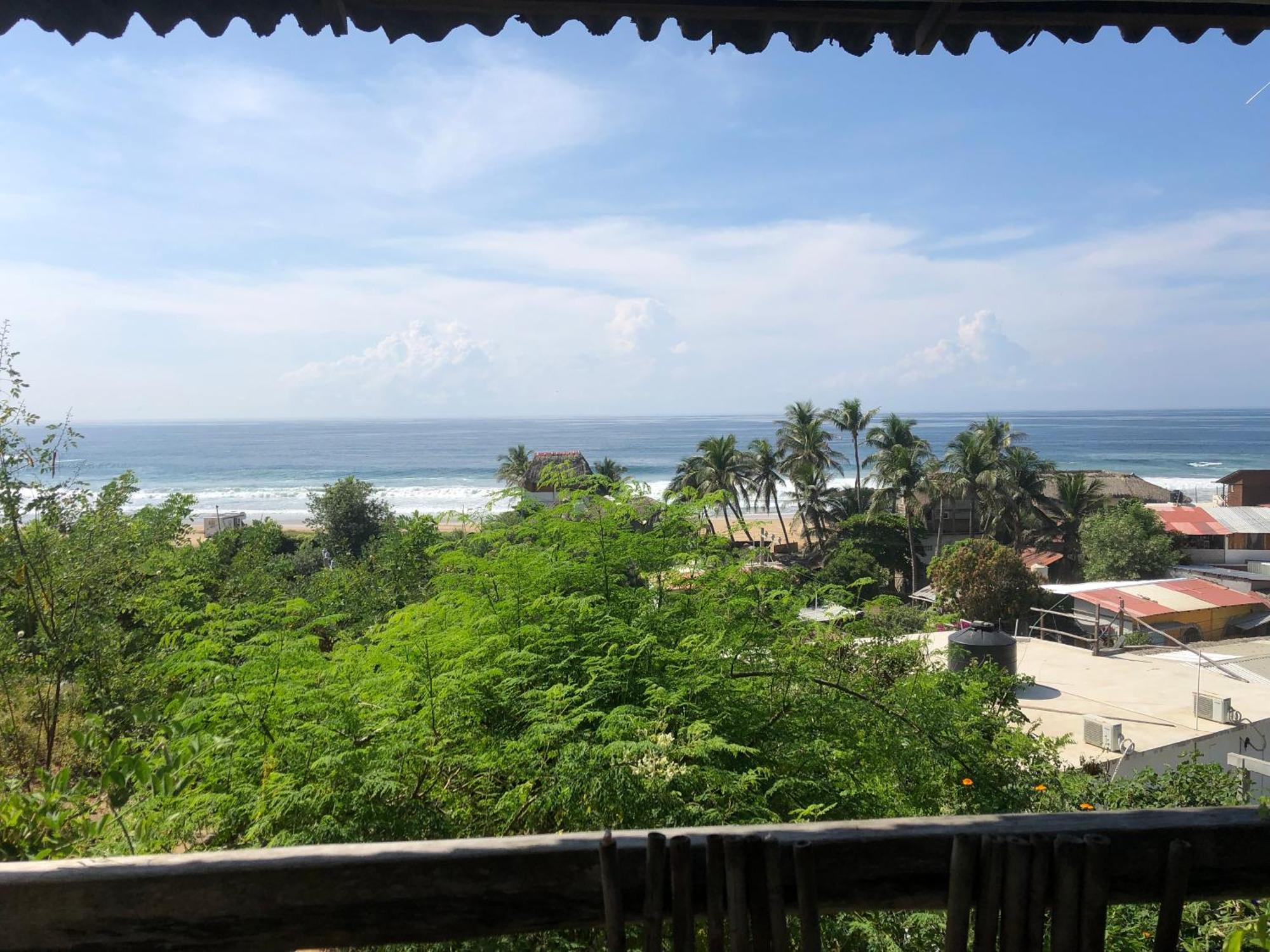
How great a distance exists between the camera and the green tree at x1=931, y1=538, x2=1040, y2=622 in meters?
22.9

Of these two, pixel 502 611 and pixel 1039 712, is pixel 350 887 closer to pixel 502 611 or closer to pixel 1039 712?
pixel 502 611

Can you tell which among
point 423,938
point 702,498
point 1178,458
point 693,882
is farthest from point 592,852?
point 1178,458

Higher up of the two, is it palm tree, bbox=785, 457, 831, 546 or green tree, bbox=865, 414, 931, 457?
green tree, bbox=865, 414, 931, 457

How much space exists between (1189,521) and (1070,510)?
15.5ft

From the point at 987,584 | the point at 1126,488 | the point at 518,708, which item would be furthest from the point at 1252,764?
the point at 1126,488

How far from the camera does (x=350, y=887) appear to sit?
132cm

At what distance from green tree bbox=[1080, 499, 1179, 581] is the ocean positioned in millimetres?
23499

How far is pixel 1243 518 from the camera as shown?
118ft

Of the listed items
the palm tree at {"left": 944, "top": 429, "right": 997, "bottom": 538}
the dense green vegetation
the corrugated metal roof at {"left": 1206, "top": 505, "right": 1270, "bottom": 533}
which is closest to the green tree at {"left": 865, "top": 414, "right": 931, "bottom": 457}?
the palm tree at {"left": 944, "top": 429, "right": 997, "bottom": 538}

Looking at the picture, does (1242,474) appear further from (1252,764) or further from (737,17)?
(737,17)

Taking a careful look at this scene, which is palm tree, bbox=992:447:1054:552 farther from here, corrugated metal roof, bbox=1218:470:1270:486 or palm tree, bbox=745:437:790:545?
corrugated metal roof, bbox=1218:470:1270:486

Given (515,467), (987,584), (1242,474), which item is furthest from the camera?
(1242,474)

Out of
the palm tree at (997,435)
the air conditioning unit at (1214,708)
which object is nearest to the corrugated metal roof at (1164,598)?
the air conditioning unit at (1214,708)

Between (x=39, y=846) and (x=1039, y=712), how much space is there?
1123 cm
